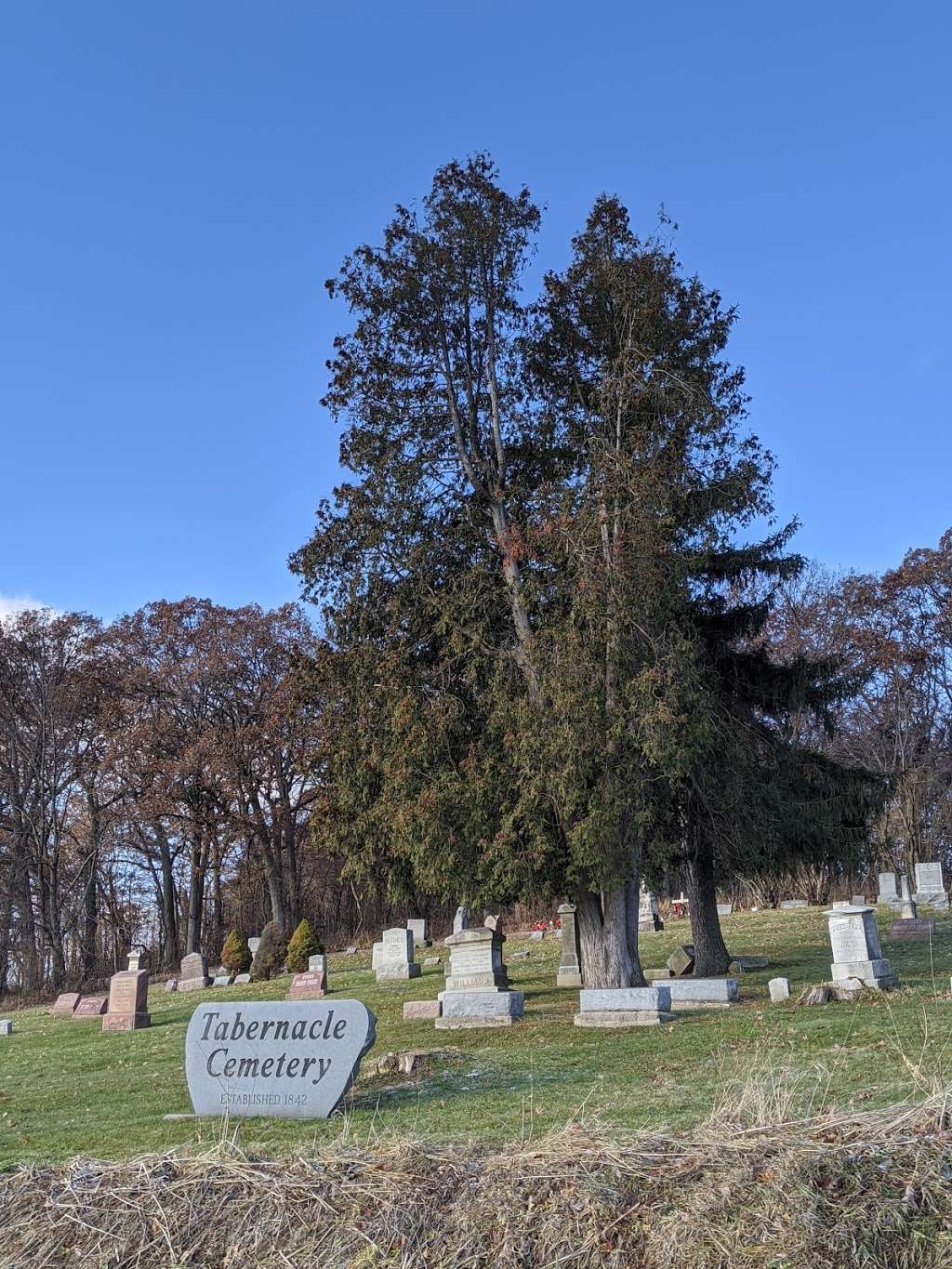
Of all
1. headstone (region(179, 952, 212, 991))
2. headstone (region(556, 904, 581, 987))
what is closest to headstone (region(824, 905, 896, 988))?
headstone (region(556, 904, 581, 987))

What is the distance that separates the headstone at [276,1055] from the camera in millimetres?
7879

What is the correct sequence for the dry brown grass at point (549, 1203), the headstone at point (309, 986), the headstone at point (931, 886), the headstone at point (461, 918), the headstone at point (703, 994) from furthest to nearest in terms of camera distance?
the headstone at point (931, 886)
the headstone at point (461, 918)
the headstone at point (309, 986)
the headstone at point (703, 994)
the dry brown grass at point (549, 1203)

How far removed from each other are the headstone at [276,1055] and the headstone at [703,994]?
642 cm

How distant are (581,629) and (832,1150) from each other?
11.8 metres

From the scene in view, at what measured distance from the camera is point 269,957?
2495 cm

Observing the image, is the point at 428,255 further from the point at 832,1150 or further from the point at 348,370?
the point at 832,1150

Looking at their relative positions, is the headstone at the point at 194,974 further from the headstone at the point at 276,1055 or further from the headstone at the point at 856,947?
the headstone at the point at 276,1055

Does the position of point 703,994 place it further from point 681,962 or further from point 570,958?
point 570,958

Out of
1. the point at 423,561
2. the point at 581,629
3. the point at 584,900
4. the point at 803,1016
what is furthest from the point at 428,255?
the point at 803,1016

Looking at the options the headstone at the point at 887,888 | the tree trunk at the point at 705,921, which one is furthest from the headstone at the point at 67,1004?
the headstone at the point at 887,888

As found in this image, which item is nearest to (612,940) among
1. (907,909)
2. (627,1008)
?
(627,1008)

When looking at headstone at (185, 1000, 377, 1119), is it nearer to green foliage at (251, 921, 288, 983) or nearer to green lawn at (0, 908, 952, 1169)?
green lawn at (0, 908, 952, 1169)

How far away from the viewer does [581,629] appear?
1516cm

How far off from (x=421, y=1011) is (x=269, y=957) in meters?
11.0
